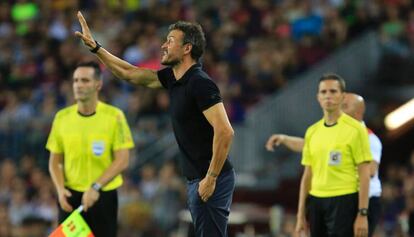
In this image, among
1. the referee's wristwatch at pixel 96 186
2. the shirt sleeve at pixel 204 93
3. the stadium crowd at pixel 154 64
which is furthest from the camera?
the stadium crowd at pixel 154 64

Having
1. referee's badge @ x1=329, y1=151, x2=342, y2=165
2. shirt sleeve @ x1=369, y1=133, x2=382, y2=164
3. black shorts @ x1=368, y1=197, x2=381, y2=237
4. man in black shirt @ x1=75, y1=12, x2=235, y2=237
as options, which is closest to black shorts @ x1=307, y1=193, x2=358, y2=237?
referee's badge @ x1=329, y1=151, x2=342, y2=165

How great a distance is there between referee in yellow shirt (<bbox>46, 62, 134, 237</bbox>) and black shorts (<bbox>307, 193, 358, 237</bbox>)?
6.51ft

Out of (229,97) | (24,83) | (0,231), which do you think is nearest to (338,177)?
(0,231)

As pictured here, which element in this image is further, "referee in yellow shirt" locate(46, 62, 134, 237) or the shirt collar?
"referee in yellow shirt" locate(46, 62, 134, 237)

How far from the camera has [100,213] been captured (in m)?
11.4

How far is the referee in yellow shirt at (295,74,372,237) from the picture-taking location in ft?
35.4

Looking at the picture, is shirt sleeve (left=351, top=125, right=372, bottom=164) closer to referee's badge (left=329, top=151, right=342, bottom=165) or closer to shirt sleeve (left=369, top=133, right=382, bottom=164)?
referee's badge (left=329, top=151, right=342, bottom=165)

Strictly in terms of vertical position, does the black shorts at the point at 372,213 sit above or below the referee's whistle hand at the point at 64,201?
above

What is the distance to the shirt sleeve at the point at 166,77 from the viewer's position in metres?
9.59

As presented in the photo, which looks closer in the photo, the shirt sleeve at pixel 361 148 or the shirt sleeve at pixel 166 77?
the shirt sleeve at pixel 166 77

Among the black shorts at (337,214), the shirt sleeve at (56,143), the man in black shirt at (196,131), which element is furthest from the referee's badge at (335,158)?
the shirt sleeve at (56,143)

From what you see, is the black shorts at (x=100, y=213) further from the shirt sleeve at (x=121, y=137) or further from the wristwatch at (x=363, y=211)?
the wristwatch at (x=363, y=211)

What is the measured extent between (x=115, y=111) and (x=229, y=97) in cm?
753

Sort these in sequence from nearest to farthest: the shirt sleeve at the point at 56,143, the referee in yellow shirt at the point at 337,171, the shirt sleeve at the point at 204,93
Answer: the shirt sleeve at the point at 204,93
the referee in yellow shirt at the point at 337,171
the shirt sleeve at the point at 56,143
